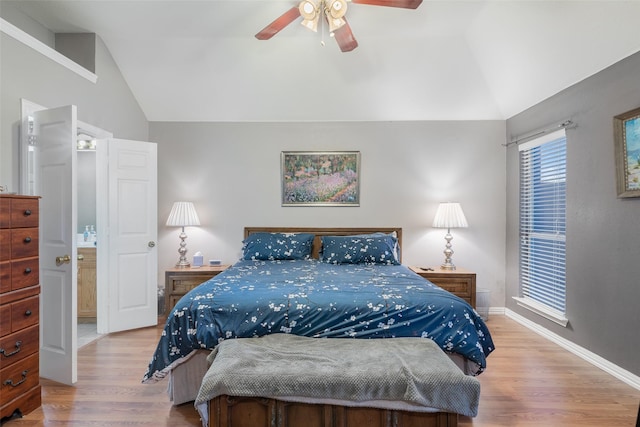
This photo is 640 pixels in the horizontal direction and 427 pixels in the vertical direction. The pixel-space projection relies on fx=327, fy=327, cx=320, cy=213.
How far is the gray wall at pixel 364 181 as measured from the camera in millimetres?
4180

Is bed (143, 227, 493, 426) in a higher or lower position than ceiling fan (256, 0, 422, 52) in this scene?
lower

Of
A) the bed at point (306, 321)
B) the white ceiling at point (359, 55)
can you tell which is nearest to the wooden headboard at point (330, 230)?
the white ceiling at point (359, 55)

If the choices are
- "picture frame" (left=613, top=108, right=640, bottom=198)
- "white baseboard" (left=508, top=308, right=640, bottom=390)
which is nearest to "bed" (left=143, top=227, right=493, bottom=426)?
"white baseboard" (left=508, top=308, right=640, bottom=390)

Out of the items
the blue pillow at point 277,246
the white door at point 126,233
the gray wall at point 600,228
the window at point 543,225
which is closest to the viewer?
the gray wall at point 600,228

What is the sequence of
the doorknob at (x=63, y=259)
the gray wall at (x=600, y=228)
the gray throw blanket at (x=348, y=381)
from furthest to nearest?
the gray wall at (x=600, y=228)
the doorknob at (x=63, y=259)
the gray throw blanket at (x=348, y=381)

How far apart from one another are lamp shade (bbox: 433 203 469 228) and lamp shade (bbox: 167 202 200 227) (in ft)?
9.73

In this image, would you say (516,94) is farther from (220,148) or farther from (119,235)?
(119,235)

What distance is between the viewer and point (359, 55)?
3.55 metres

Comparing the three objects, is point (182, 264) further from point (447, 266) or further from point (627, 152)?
point (627, 152)

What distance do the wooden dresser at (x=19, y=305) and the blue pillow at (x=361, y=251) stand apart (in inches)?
97.4

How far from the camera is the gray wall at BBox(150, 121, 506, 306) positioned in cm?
418

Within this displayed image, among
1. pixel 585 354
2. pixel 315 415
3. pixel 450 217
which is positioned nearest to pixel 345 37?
pixel 450 217

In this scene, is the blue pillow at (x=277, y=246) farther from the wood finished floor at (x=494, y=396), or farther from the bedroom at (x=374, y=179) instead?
the wood finished floor at (x=494, y=396)

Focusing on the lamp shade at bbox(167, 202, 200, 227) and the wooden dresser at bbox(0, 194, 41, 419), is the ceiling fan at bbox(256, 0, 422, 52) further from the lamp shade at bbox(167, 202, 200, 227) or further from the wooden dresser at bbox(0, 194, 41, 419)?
the lamp shade at bbox(167, 202, 200, 227)
